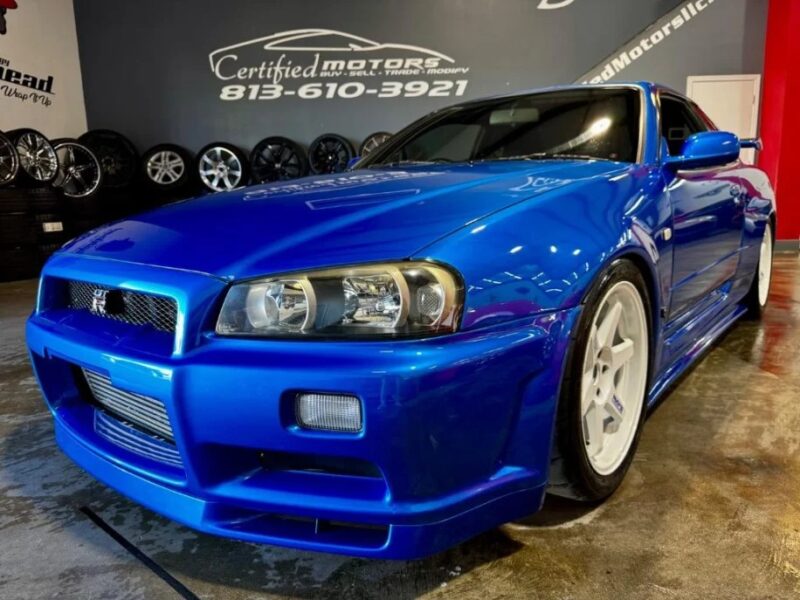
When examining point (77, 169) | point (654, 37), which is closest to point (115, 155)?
point (77, 169)

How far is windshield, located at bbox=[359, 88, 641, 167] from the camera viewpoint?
1.95 m

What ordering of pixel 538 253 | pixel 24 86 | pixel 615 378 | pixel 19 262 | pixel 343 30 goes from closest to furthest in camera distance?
pixel 538 253 < pixel 615 378 < pixel 19 262 < pixel 24 86 < pixel 343 30

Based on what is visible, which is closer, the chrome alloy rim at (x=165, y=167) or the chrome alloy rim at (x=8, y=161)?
the chrome alloy rim at (x=8, y=161)

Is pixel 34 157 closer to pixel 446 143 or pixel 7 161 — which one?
pixel 7 161

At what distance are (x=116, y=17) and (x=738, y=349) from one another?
7.94 m

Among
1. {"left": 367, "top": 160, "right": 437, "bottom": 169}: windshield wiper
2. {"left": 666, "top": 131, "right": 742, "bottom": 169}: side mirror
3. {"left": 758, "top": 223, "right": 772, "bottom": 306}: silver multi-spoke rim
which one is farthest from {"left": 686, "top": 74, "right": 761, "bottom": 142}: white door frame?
{"left": 367, "top": 160, "right": 437, "bottom": 169}: windshield wiper

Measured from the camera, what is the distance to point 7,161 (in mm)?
5973

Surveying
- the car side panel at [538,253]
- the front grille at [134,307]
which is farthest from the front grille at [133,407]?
the car side panel at [538,253]

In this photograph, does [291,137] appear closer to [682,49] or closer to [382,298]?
[682,49]

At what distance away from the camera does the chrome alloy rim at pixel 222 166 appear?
7477mm

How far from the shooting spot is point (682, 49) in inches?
266

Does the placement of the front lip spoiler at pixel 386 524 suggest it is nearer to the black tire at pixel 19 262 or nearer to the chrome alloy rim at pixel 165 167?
the black tire at pixel 19 262

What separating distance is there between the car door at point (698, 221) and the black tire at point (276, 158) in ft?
18.1

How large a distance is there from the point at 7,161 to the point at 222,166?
7.59ft
